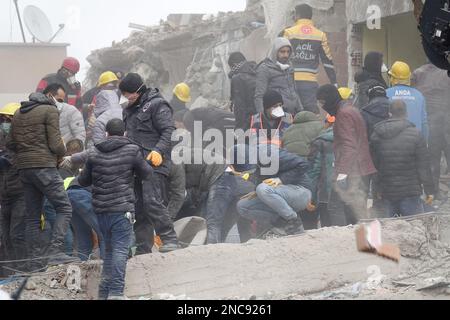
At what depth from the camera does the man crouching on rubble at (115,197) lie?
8828 mm

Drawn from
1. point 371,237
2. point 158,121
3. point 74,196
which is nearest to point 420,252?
point 371,237

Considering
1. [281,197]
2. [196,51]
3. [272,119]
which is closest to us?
[281,197]

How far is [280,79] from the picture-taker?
12242 millimetres

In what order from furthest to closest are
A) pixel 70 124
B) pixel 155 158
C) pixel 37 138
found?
1. pixel 70 124
2. pixel 37 138
3. pixel 155 158

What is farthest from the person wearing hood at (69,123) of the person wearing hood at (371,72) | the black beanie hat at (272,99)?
the person wearing hood at (371,72)

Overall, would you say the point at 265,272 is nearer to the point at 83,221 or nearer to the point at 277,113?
the point at 83,221

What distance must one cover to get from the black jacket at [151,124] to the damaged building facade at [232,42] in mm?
5341

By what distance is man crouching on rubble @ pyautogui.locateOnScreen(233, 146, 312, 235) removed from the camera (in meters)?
10.2

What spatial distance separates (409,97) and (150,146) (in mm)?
3432

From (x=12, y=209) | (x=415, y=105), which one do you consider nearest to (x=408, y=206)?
(x=415, y=105)

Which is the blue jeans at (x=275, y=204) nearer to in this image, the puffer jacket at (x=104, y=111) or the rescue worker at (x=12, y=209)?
the puffer jacket at (x=104, y=111)

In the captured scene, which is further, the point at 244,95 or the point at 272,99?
the point at 244,95

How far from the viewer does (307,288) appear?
372 inches

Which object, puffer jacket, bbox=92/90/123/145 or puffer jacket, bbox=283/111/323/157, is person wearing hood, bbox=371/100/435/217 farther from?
puffer jacket, bbox=92/90/123/145
